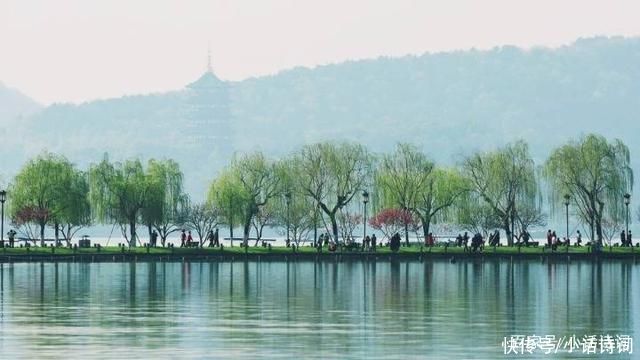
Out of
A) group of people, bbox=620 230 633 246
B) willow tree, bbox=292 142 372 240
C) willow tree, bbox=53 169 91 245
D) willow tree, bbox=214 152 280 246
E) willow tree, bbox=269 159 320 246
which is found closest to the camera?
group of people, bbox=620 230 633 246

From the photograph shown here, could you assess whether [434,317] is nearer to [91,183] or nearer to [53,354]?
[53,354]

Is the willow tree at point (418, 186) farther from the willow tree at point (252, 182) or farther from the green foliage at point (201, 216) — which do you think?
the green foliage at point (201, 216)

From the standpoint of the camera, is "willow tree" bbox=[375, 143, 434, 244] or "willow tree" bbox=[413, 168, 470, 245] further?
"willow tree" bbox=[413, 168, 470, 245]

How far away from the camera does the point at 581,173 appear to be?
96.7 metres

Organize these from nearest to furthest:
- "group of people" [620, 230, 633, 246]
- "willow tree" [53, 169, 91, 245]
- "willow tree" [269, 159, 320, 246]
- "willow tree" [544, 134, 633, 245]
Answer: "group of people" [620, 230, 633, 246], "willow tree" [53, 169, 91, 245], "willow tree" [544, 134, 633, 245], "willow tree" [269, 159, 320, 246]

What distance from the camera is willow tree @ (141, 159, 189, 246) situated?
97.8 meters

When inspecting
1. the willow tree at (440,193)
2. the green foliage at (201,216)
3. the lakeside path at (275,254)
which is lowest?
the lakeside path at (275,254)

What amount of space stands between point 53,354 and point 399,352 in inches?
255

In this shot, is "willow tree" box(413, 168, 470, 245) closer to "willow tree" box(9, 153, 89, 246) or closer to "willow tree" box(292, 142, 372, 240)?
"willow tree" box(292, 142, 372, 240)

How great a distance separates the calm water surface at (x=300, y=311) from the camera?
3328 cm
